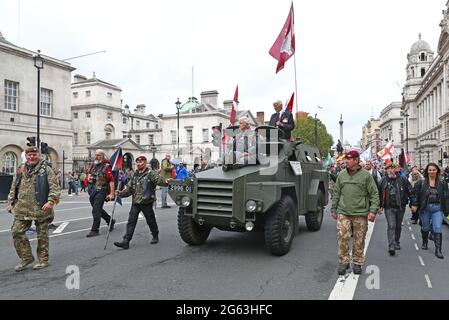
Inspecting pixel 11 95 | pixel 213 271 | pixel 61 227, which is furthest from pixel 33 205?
pixel 11 95

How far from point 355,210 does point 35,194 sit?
484 centimetres

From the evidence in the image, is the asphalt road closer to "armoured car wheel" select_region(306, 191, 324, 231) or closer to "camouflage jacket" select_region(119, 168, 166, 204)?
"armoured car wheel" select_region(306, 191, 324, 231)

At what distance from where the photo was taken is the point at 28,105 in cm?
2903

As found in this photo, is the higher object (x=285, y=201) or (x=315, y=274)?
(x=285, y=201)

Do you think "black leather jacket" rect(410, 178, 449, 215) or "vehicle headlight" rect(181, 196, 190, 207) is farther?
"black leather jacket" rect(410, 178, 449, 215)

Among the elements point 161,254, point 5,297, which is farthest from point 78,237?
point 5,297

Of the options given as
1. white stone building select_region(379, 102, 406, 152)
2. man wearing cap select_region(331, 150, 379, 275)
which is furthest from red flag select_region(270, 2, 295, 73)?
white stone building select_region(379, 102, 406, 152)

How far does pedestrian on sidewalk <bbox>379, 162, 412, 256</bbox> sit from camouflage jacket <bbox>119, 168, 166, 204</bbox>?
4272 mm

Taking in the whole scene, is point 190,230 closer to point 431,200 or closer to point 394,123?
point 431,200

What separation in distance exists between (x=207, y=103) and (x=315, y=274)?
57610 millimetres

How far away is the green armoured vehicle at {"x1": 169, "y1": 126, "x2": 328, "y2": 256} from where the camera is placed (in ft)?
21.7

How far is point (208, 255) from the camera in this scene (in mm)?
7074

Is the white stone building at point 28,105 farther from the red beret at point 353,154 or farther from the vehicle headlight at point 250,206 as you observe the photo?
the red beret at point 353,154
